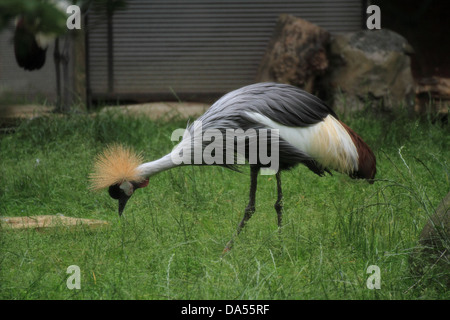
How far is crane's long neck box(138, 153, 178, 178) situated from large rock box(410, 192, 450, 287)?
49.1 inches

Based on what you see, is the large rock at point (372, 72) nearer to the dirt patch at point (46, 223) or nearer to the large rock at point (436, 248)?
the dirt patch at point (46, 223)

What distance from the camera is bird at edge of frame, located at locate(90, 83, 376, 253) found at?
3.05 metres

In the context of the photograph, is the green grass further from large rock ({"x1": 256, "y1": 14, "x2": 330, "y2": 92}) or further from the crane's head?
→ large rock ({"x1": 256, "y1": 14, "x2": 330, "y2": 92})

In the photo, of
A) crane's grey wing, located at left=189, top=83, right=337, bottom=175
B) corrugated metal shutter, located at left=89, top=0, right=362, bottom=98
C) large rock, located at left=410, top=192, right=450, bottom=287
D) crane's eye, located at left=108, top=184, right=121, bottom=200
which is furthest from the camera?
corrugated metal shutter, located at left=89, top=0, right=362, bottom=98

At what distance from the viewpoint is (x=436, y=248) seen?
2379 mm

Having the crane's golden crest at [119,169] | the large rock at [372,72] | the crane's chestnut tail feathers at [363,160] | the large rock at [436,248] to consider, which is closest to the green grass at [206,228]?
→ the large rock at [436,248]

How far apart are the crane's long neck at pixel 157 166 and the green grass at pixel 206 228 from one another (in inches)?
11.3

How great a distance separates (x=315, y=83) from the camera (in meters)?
6.31

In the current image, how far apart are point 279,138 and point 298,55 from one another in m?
3.22

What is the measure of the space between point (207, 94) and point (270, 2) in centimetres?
121

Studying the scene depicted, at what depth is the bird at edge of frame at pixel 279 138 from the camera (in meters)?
3.05

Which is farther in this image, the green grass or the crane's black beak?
the crane's black beak

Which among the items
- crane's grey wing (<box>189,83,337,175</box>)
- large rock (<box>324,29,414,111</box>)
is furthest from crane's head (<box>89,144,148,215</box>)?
large rock (<box>324,29,414,111</box>)
